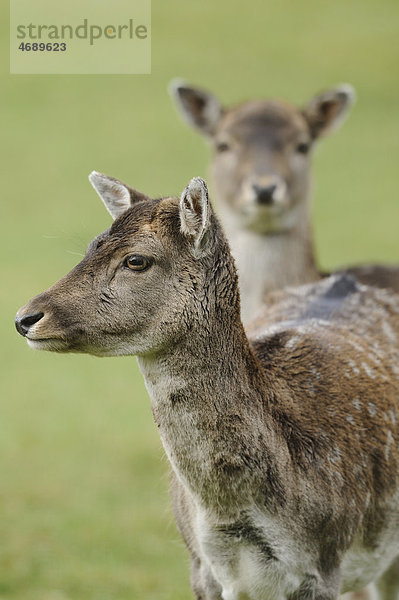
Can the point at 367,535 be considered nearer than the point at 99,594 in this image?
Yes

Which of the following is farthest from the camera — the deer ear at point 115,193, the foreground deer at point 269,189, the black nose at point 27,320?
the foreground deer at point 269,189

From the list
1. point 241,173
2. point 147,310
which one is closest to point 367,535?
point 147,310

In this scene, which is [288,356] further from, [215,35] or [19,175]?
[215,35]

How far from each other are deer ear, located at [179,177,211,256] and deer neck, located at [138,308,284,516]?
1.03ft

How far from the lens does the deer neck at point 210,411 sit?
4.09 m

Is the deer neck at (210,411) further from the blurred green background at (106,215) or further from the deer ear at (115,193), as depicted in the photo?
the blurred green background at (106,215)

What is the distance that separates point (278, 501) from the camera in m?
4.28

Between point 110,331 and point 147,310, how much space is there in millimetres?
151

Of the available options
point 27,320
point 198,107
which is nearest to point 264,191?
point 198,107

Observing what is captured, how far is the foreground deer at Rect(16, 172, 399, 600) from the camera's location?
13.2ft

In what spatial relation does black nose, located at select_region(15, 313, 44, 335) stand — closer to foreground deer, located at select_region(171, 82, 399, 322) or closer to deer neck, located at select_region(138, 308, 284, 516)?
deer neck, located at select_region(138, 308, 284, 516)

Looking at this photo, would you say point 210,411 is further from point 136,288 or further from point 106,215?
point 106,215

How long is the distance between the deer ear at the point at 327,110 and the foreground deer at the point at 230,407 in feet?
14.9

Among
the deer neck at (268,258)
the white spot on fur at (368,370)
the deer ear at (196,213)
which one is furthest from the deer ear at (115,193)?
the deer neck at (268,258)
